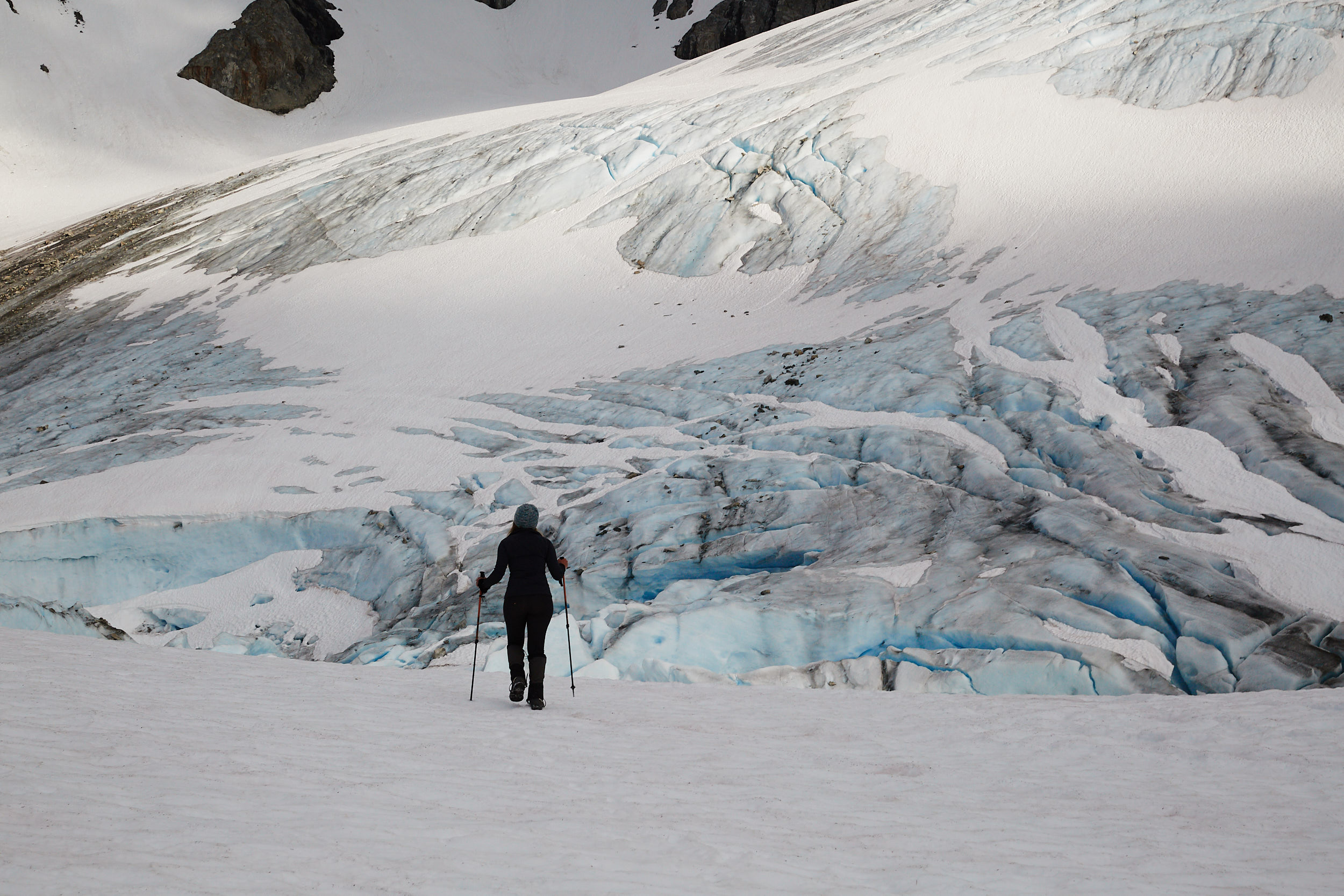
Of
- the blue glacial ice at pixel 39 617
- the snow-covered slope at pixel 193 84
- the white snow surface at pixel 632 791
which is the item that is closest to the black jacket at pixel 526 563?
the white snow surface at pixel 632 791

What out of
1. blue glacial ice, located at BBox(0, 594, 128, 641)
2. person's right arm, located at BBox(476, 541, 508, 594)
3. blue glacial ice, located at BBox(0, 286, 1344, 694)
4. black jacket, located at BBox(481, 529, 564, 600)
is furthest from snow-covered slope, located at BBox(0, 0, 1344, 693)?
black jacket, located at BBox(481, 529, 564, 600)

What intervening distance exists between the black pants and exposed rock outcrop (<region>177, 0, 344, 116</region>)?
65555mm

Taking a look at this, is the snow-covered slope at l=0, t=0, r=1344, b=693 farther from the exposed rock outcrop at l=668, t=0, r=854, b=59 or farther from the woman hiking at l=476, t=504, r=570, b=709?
the exposed rock outcrop at l=668, t=0, r=854, b=59

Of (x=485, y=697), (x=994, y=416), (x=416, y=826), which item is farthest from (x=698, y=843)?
(x=994, y=416)

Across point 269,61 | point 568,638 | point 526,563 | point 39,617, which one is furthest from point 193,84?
point 526,563

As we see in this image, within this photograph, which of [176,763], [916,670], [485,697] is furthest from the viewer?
[916,670]

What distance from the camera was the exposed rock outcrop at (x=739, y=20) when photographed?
72.6 meters

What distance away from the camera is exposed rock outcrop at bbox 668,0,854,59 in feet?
238

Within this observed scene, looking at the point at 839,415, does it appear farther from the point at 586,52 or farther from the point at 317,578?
the point at 586,52

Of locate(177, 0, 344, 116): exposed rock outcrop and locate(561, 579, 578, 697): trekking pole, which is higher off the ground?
locate(177, 0, 344, 116): exposed rock outcrop

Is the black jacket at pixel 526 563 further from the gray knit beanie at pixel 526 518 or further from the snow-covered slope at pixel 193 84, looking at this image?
the snow-covered slope at pixel 193 84

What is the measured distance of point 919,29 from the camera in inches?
1288

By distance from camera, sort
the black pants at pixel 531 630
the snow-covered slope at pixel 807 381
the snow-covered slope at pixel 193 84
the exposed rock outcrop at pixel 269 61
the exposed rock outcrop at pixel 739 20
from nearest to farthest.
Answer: the black pants at pixel 531 630 → the snow-covered slope at pixel 807 381 → the snow-covered slope at pixel 193 84 → the exposed rock outcrop at pixel 269 61 → the exposed rock outcrop at pixel 739 20

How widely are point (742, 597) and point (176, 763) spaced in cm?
700
